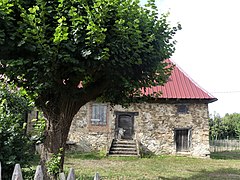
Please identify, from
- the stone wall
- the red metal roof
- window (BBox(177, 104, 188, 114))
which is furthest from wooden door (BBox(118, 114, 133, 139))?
window (BBox(177, 104, 188, 114))

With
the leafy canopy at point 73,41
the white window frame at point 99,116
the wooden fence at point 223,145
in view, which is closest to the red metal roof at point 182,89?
the white window frame at point 99,116

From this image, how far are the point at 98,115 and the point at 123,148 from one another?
8.23 ft

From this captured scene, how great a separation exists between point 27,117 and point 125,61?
12.2 m

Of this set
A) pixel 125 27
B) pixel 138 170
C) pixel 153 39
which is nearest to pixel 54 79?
pixel 125 27

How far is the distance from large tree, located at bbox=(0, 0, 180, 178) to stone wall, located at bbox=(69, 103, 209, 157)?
32.8 feet

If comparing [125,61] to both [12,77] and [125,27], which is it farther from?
[12,77]

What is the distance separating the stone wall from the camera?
599 inches

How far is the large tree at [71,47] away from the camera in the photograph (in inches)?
157

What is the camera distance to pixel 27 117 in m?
15.1

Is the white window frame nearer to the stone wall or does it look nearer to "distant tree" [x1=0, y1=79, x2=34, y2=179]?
the stone wall

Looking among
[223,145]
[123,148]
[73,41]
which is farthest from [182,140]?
[73,41]

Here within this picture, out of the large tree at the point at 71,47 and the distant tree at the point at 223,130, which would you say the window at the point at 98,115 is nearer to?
the large tree at the point at 71,47

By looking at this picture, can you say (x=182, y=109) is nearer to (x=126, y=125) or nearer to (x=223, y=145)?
(x=126, y=125)

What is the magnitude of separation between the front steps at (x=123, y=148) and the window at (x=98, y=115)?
4.78 feet
